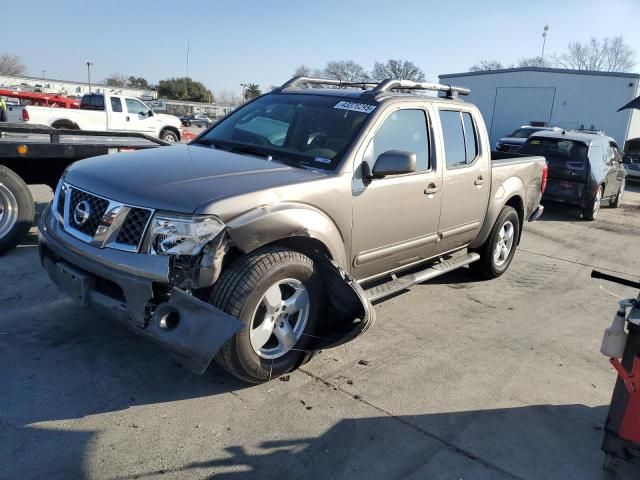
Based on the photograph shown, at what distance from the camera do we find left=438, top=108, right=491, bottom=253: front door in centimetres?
486

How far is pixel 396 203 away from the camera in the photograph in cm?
418

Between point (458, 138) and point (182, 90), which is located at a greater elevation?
point (182, 90)

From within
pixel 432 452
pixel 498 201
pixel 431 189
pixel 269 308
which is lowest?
pixel 432 452

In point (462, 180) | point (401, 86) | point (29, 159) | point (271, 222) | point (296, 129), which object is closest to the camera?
point (271, 222)

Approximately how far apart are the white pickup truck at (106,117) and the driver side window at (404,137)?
12757mm

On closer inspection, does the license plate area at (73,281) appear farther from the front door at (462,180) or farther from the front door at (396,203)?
the front door at (462,180)

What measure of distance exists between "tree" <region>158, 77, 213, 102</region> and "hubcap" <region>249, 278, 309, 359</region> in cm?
8740

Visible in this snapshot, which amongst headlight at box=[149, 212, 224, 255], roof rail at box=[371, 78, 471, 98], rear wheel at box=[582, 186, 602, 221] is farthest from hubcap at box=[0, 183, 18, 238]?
rear wheel at box=[582, 186, 602, 221]

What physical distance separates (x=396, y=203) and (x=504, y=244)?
108 inches

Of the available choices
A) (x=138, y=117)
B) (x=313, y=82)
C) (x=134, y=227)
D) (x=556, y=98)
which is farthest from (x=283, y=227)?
(x=556, y=98)

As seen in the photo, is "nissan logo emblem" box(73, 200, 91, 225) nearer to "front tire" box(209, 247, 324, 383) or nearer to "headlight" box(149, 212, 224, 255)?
"headlight" box(149, 212, 224, 255)

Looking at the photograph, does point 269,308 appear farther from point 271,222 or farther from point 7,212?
point 7,212

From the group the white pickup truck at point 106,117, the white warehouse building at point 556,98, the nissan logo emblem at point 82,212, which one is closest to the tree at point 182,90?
the white warehouse building at point 556,98

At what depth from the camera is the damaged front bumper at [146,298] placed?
2873mm
